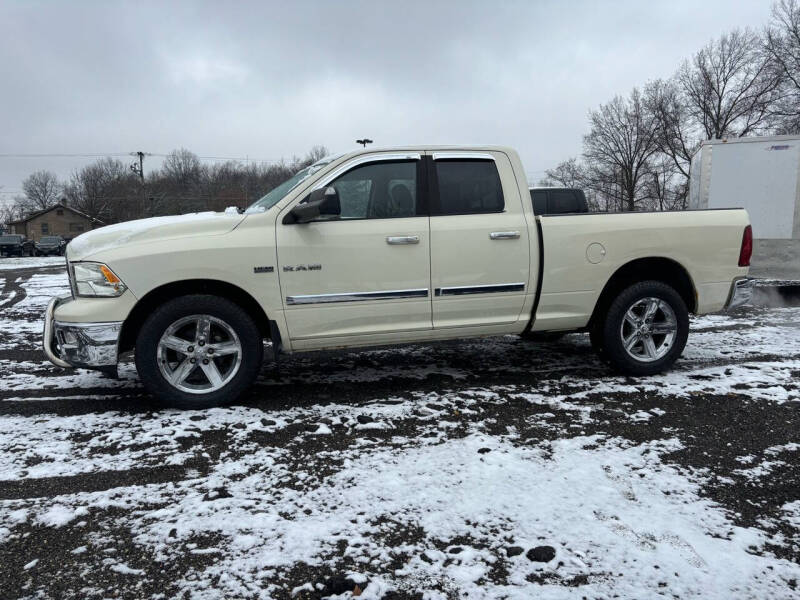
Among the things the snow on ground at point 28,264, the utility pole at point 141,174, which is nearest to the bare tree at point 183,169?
the utility pole at point 141,174

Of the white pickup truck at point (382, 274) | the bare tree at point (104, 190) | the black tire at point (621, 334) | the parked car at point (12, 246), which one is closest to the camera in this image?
the white pickup truck at point (382, 274)

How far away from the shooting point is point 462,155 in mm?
4668

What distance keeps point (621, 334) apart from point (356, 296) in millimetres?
2405

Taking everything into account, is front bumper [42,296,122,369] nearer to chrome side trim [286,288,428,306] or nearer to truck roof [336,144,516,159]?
chrome side trim [286,288,428,306]

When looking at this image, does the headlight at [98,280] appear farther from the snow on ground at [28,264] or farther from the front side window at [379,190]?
the snow on ground at [28,264]

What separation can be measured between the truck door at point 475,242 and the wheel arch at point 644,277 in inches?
33.4

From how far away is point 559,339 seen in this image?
21.9 ft

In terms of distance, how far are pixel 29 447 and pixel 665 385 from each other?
4.83 metres

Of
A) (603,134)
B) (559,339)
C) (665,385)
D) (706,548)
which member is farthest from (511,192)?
(603,134)

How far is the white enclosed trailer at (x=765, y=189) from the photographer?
11.0m

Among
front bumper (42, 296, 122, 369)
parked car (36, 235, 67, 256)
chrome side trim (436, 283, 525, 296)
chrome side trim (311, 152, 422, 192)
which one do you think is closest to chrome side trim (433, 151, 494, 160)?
chrome side trim (311, 152, 422, 192)

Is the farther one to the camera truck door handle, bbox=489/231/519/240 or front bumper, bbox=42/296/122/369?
truck door handle, bbox=489/231/519/240

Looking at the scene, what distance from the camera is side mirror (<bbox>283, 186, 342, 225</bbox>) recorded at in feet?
13.3

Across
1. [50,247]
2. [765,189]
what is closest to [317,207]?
[765,189]
